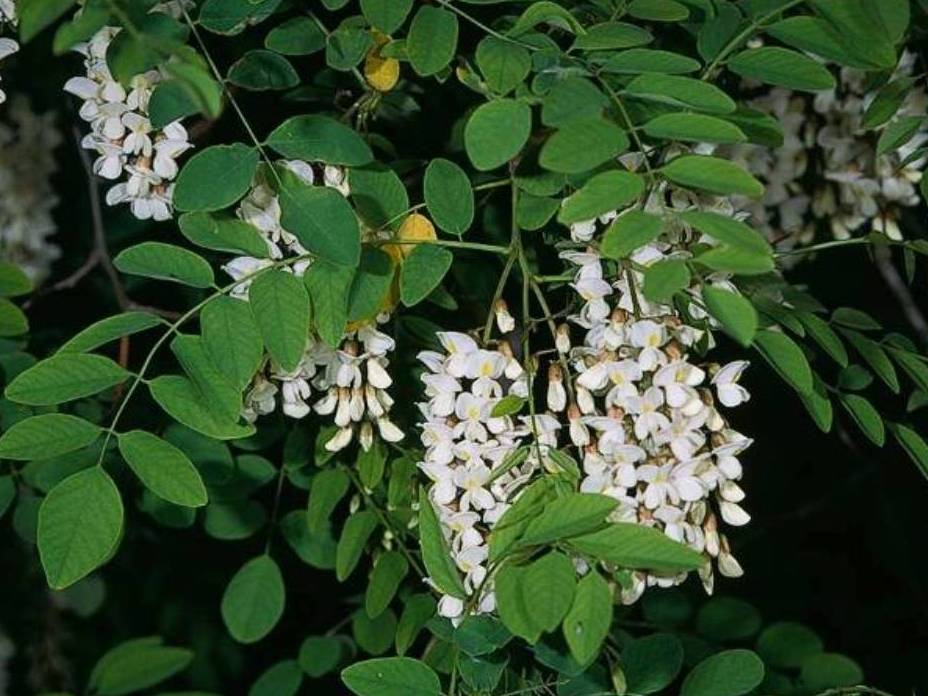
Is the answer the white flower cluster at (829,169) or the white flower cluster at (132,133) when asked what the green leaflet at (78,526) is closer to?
the white flower cluster at (132,133)

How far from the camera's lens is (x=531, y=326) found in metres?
1.30

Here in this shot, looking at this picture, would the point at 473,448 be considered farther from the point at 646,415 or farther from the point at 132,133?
the point at 132,133

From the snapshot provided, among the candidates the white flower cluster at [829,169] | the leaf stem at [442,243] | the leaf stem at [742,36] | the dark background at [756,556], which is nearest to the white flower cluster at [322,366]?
the leaf stem at [442,243]

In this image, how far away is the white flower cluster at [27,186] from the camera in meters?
2.22

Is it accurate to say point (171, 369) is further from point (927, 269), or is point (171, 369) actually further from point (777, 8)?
point (927, 269)

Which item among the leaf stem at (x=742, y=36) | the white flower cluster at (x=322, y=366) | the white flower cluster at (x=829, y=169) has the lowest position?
the white flower cluster at (x=829, y=169)

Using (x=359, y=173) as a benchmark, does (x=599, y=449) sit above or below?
below

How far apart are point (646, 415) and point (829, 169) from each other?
0.90 m

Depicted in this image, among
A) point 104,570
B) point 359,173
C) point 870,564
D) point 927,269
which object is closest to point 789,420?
point 870,564

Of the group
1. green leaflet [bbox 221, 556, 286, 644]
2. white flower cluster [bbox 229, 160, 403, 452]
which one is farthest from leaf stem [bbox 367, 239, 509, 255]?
green leaflet [bbox 221, 556, 286, 644]

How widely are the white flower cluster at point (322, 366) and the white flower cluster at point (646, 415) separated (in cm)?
21

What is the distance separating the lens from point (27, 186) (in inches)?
89.3

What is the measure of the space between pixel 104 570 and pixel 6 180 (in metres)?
0.72

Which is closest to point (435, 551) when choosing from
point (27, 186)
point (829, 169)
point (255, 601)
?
point (255, 601)
